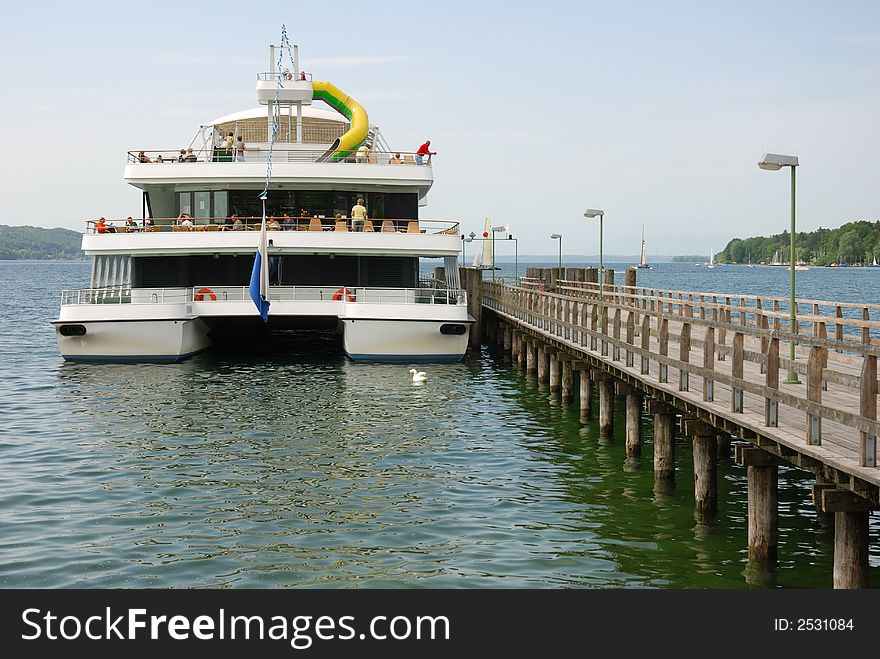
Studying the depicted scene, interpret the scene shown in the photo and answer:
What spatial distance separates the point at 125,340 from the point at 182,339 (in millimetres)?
1491

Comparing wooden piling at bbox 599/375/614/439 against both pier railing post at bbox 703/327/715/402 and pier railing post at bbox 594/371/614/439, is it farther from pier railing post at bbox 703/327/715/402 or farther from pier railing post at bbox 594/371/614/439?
pier railing post at bbox 703/327/715/402

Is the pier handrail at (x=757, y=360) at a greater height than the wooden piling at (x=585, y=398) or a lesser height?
greater

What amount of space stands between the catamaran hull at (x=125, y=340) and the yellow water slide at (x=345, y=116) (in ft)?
26.5

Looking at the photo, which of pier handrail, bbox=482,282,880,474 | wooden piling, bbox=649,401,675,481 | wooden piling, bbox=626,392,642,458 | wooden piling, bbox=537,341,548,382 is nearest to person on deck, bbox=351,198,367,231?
wooden piling, bbox=537,341,548,382

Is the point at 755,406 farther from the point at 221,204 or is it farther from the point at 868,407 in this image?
the point at 221,204

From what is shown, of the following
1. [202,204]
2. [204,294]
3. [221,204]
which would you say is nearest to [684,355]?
[204,294]

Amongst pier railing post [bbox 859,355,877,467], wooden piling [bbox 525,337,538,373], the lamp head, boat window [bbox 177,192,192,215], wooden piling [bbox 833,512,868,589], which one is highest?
boat window [bbox 177,192,192,215]

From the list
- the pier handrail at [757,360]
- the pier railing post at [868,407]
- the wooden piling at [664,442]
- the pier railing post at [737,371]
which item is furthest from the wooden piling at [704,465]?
the pier railing post at [868,407]

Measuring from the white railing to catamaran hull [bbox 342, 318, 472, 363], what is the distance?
0.96 metres

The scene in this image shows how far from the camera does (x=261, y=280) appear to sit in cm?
2741

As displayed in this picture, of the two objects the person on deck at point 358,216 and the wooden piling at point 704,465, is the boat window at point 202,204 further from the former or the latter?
the wooden piling at point 704,465

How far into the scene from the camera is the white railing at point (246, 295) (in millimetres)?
29875

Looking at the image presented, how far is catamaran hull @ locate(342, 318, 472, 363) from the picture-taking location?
2894 centimetres

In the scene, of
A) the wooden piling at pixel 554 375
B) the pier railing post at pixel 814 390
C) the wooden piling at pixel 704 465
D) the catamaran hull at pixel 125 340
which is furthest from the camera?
the catamaran hull at pixel 125 340
